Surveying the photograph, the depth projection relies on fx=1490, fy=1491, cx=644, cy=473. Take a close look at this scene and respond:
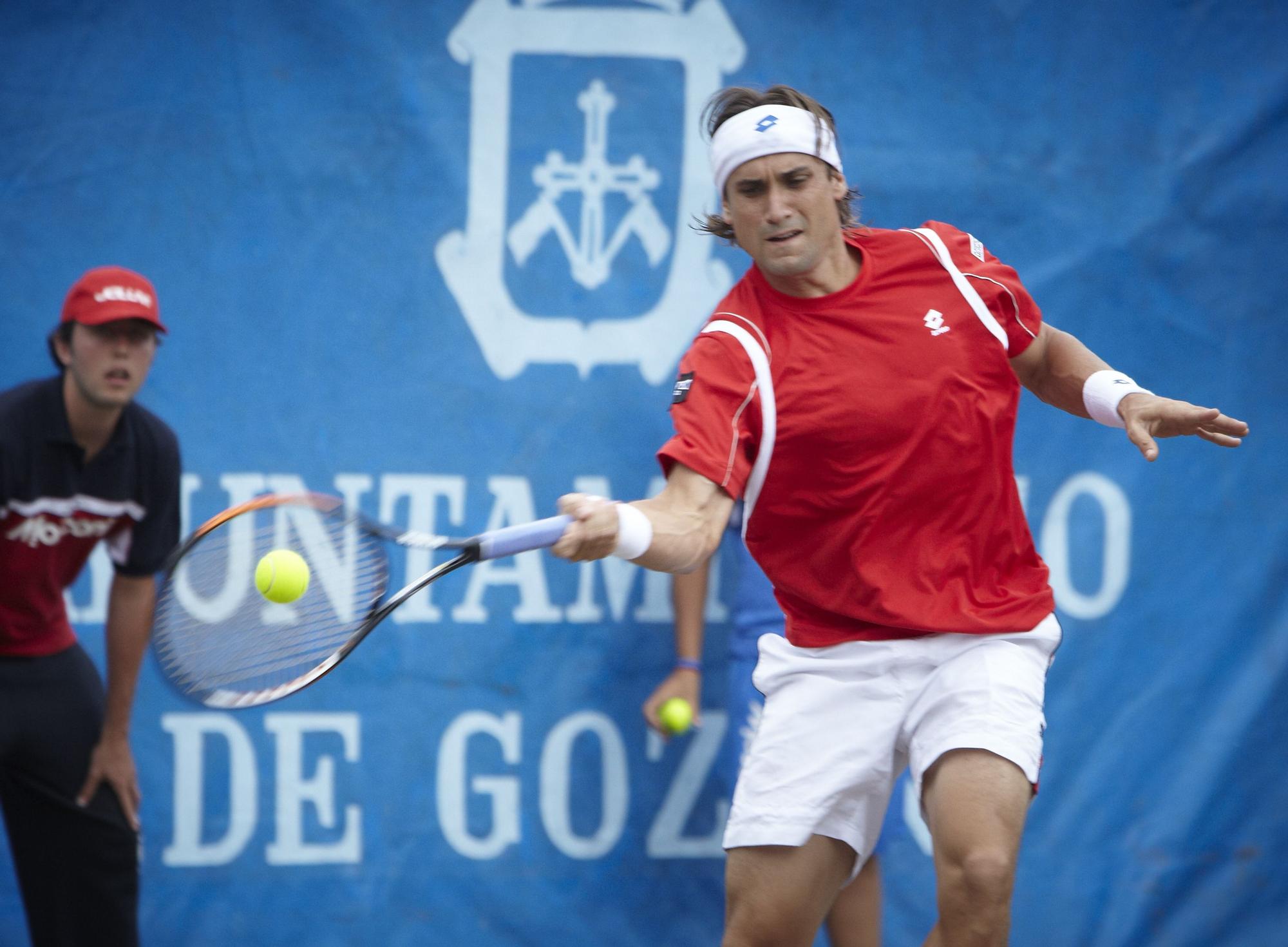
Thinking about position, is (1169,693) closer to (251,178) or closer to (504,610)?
(504,610)

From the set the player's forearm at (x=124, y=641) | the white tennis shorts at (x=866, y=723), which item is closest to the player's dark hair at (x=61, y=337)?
the player's forearm at (x=124, y=641)

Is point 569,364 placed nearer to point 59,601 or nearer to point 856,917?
point 59,601

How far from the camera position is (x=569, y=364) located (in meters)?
4.02

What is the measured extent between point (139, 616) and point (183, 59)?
1.41 meters

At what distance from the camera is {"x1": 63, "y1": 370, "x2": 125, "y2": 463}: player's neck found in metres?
3.38

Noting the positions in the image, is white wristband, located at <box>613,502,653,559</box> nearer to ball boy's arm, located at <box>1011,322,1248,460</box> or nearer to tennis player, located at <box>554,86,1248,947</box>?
tennis player, located at <box>554,86,1248,947</box>

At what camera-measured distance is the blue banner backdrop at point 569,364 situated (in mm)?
3820

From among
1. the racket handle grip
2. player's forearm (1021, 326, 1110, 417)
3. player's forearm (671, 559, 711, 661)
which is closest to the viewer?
the racket handle grip

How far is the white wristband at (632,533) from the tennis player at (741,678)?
1337mm

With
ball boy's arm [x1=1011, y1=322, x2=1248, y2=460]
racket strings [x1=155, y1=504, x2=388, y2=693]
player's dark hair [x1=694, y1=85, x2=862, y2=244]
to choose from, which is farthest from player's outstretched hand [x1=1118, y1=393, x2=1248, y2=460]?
racket strings [x1=155, y1=504, x2=388, y2=693]

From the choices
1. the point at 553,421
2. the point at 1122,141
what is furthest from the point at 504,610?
the point at 1122,141

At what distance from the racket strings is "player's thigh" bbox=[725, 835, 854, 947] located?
861 millimetres

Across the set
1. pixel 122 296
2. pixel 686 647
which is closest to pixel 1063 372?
pixel 686 647

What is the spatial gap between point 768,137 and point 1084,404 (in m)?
0.83
